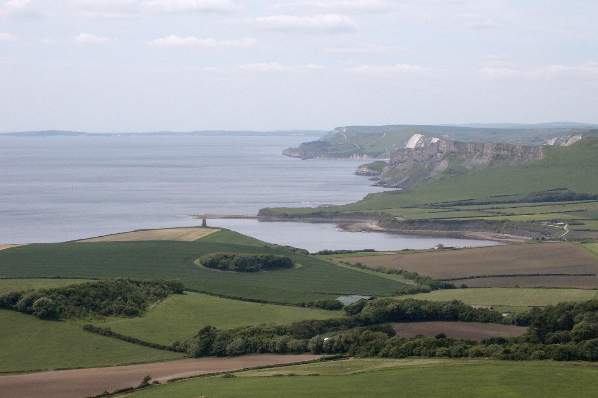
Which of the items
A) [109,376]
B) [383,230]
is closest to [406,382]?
[109,376]

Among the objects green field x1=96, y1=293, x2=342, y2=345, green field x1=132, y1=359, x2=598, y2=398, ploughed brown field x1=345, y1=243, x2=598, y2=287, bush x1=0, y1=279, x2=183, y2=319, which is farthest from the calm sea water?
green field x1=132, y1=359, x2=598, y2=398

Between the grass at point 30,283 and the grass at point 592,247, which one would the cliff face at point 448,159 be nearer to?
the grass at point 592,247

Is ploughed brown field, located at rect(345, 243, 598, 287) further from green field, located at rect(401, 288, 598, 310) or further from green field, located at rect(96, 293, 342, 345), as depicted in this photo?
green field, located at rect(96, 293, 342, 345)

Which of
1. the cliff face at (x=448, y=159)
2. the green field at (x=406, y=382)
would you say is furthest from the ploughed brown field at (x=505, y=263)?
the cliff face at (x=448, y=159)

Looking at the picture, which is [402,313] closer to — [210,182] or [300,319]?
[300,319]

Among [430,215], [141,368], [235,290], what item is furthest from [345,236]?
[141,368]
